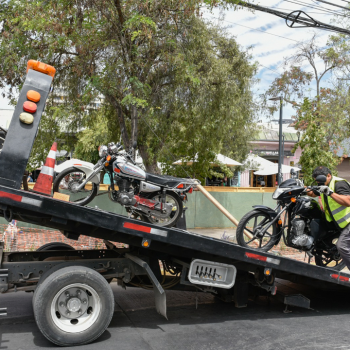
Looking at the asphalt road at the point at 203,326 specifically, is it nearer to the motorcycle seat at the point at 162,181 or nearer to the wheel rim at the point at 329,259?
the wheel rim at the point at 329,259

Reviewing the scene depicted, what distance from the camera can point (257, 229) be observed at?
6.33 meters

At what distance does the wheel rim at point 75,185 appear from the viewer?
6746mm

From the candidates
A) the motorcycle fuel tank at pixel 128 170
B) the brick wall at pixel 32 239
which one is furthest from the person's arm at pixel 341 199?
the brick wall at pixel 32 239

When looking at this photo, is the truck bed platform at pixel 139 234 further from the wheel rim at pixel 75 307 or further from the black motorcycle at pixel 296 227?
the black motorcycle at pixel 296 227

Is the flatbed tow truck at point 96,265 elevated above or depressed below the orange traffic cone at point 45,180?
below

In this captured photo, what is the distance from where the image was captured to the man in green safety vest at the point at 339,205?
5547mm

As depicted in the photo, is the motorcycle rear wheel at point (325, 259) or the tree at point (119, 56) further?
the tree at point (119, 56)

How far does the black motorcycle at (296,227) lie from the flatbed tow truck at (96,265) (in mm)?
770

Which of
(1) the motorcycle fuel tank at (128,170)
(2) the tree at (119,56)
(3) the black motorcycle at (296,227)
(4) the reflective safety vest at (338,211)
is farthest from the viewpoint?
(2) the tree at (119,56)

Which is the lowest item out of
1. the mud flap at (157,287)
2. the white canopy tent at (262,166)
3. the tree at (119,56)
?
the mud flap at (157,287)

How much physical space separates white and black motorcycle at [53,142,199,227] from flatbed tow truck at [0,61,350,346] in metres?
1.29

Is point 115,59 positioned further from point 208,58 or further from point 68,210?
point 68,210

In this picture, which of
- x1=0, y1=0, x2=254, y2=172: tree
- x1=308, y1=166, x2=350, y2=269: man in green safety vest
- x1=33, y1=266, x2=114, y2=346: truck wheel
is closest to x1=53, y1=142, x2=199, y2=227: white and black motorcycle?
x1=308, y1=166, x2=350, y2=269: man in green safety vest

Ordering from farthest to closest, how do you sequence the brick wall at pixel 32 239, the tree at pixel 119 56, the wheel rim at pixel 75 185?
the tree at pixel 119 56 < the brick wall at pixel 32 239 < the wheel rim at pixel 75 185
